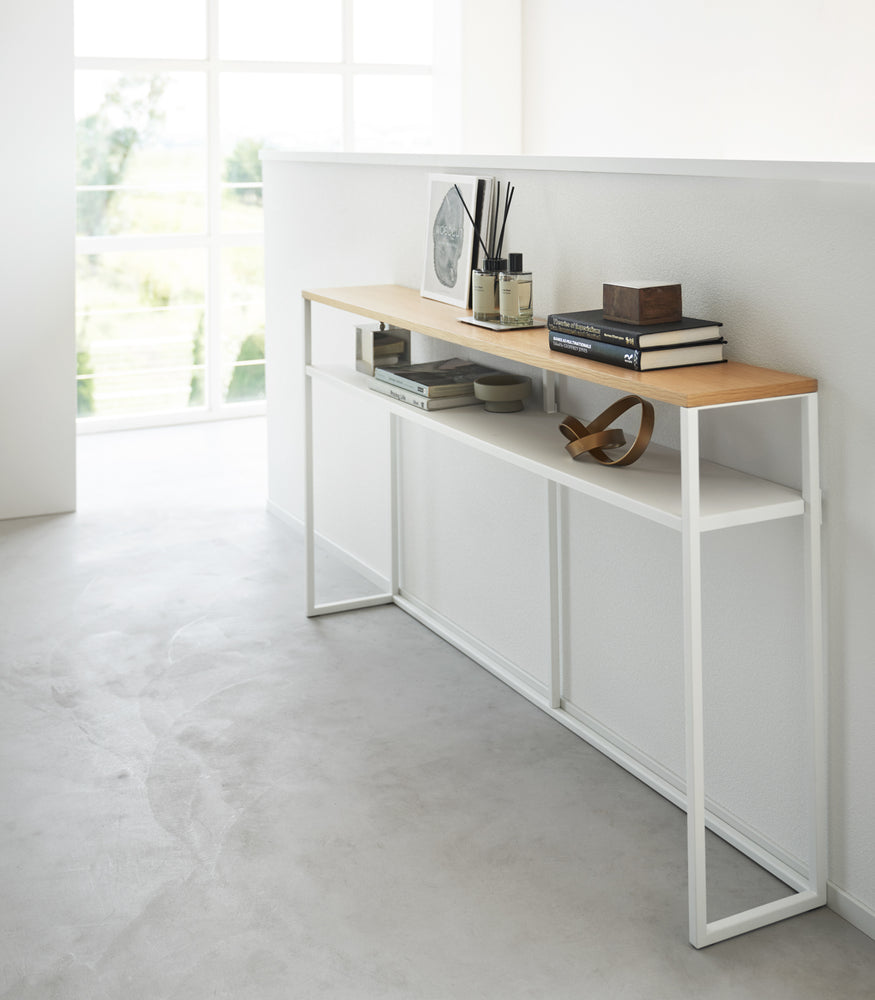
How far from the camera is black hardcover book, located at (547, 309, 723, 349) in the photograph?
2314 mm

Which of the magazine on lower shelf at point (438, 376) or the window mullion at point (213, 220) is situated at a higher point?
the window mullion at point (213, 220)

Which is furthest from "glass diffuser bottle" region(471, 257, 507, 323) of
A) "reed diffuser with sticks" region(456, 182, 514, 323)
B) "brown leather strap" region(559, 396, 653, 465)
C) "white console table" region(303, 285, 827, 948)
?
"brown leather strap" region(559, 396, 653, 465)

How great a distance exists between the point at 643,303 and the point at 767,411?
34 cm

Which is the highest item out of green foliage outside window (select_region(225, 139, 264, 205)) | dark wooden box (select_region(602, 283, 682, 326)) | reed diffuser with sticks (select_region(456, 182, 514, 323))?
green foliage outside window (select_region(225, 139, 264, 205))

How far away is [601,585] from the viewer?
2.99 meters

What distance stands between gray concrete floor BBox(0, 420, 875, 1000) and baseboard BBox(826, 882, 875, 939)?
0.06ft

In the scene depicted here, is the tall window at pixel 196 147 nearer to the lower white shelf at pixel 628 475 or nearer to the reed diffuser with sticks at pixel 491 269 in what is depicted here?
the reed diffuser with sticks at pixel 491 269

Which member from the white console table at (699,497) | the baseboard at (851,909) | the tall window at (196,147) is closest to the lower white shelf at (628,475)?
the white console table at (699,497)

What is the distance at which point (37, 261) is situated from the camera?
194 inches

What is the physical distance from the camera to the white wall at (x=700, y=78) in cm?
504

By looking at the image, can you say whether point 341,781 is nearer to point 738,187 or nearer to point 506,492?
point 506,492

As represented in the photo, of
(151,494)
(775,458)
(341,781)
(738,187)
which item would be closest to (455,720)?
(341,781)

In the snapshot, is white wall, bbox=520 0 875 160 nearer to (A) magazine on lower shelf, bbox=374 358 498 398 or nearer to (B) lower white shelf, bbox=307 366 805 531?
(A) magazine on lower shelf, bbox=374 358 498 398

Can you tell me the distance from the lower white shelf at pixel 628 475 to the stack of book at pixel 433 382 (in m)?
0.03
